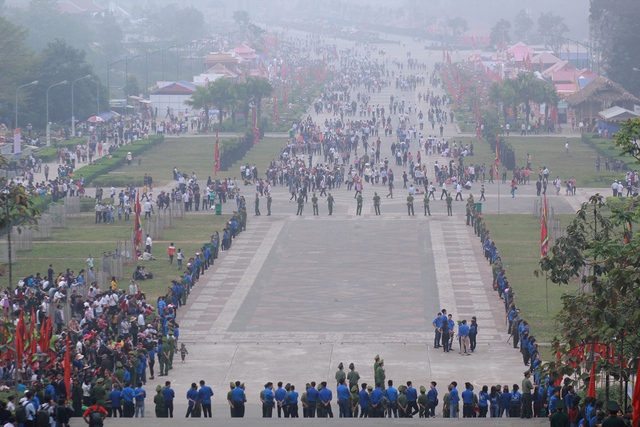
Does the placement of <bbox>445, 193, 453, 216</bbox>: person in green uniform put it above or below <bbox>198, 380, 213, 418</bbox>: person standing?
above

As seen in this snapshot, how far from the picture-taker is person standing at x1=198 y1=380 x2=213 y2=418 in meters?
32.9

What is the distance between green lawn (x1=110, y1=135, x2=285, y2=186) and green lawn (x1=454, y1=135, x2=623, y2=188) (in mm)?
13445

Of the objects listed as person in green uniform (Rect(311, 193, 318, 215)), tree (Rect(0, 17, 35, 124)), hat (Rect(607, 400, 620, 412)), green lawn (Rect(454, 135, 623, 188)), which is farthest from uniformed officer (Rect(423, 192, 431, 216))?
tree (Rect(0, 17, 35, 124))

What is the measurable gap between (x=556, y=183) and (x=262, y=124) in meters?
36.1

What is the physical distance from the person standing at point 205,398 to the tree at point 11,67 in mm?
73587

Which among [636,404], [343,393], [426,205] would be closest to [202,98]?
[426,205]

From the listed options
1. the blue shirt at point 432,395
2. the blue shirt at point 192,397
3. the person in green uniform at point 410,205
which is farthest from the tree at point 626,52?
the blue shirt at point 192,397

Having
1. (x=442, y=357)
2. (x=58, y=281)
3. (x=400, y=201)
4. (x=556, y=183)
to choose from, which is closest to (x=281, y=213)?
(x=400, y=201)

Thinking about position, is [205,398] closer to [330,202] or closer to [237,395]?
[237,395]

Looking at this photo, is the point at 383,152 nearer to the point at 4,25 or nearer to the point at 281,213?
the point at 281,213

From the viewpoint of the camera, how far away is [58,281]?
46.8m

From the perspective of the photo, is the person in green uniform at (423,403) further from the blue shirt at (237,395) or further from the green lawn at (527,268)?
the green lawn at (527,268)

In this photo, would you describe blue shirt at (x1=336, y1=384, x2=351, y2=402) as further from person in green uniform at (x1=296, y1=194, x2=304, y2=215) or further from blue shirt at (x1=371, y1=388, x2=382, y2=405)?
person in green uniform at (x1=296, y1=194, x2=304, y2=215)

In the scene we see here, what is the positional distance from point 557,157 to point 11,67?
42264 mm
